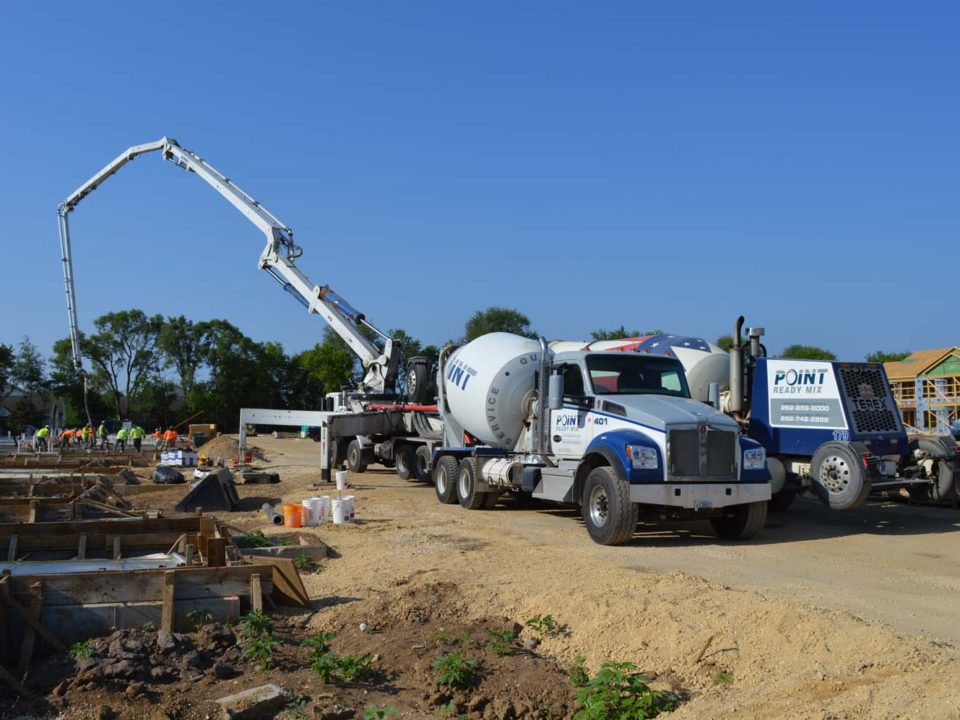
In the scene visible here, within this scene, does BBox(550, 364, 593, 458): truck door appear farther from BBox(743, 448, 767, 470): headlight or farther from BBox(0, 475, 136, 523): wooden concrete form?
BBox(0, 475, 136, 523): wooden concrete form

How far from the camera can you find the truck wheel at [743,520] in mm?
11656

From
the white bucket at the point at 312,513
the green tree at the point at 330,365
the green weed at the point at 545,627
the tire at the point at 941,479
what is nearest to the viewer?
the green weed at the point at 545,627

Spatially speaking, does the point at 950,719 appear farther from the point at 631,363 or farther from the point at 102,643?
the point at 631,363

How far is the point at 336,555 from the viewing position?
10.5 meters

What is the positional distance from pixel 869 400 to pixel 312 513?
873 cm

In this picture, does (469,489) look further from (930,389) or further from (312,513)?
(930,389)

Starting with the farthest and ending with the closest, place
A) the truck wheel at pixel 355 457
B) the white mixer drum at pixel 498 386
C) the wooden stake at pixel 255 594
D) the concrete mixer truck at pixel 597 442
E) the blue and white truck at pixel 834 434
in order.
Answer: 1. the truck wheel at pixel 355 457
2. the white mixer drum at pixel 498 386
3. the blue and white truck at pixel 834 434
4. the concrete mixer truck at pixel 597 442
5. the wooden stake at pixel 255 594

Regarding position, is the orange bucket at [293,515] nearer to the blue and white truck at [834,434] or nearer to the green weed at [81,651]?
the green weed at [81,651]

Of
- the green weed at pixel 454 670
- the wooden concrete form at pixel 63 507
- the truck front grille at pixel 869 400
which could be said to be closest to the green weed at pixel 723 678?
the green weed at pixel 454 670

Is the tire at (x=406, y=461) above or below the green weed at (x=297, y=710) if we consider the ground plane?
above

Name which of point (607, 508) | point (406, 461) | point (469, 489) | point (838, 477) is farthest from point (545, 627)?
point (406, 461)

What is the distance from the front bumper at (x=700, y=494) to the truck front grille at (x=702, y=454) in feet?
0.48

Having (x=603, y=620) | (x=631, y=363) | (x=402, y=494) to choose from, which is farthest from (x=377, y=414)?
(x=603, y=620)

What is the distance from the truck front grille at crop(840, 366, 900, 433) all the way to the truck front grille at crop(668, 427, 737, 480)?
2510mm
